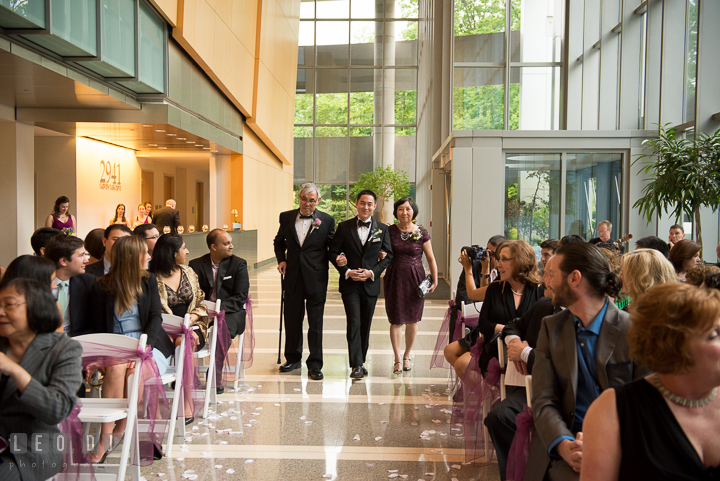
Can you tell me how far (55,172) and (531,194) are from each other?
34.6ft

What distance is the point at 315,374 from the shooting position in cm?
Result: 549

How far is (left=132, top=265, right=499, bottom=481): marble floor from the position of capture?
11.2 feet

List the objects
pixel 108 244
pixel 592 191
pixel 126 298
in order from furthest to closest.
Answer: pixel 592 191 < pixel 108 244 < pixel 126 298

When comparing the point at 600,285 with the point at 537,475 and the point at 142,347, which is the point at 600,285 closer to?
the point at 537,475

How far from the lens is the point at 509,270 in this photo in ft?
11.9

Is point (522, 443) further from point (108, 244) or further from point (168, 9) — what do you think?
point (168, 9)

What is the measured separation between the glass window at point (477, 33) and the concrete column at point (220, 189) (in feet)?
22.5

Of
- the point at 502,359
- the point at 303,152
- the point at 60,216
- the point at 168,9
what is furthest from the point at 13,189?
the point at 303,152

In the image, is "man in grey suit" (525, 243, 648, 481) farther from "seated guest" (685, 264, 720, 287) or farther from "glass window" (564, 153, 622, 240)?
"glass window" (564, 153, 622, 240)

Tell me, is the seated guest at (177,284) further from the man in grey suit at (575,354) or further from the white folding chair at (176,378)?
the man in grey suit at (575,354)

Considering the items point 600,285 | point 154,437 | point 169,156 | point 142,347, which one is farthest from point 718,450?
point 169,156

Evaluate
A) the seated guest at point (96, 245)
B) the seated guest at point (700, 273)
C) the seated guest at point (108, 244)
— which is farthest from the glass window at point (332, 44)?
the seated guest at point (700, 273)

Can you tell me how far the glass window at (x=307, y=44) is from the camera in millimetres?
26688

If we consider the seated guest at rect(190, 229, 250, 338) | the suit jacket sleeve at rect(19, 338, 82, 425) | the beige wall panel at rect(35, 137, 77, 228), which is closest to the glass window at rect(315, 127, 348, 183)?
the beige wall panel at rect(35, 137, 77, 228)
